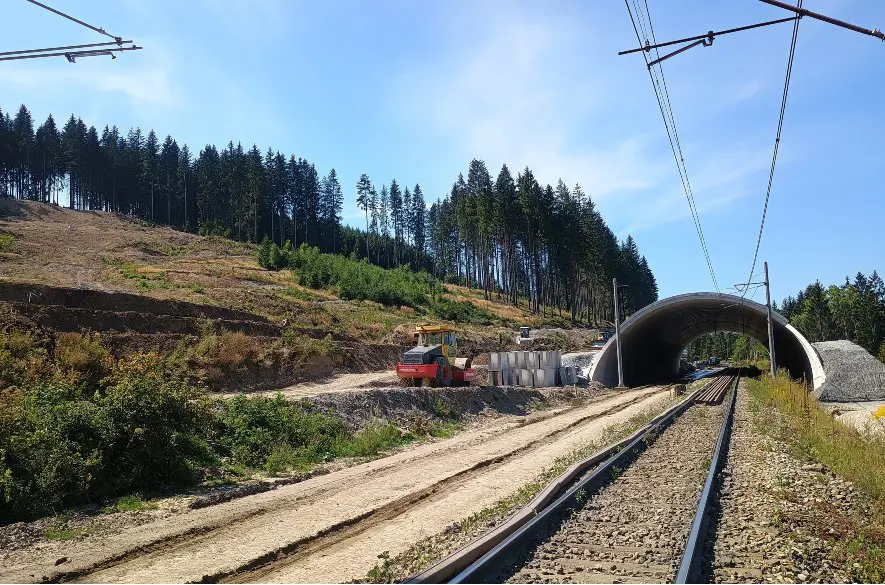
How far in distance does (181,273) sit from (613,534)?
174 feet

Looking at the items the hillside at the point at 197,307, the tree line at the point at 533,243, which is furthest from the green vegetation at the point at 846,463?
the tree line at the point at 533,243

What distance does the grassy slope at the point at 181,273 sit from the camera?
43.9 m

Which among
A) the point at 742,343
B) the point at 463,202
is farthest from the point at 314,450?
the point at 742,343

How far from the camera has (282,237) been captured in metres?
101

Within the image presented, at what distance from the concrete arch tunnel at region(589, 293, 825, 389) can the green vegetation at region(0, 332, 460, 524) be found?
29.6 metres

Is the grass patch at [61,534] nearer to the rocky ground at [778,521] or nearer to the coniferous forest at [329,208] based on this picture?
the rocky ground at [778,521]

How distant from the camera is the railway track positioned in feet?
20.5

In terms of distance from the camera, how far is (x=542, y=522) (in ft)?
25.9

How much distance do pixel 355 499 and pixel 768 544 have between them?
22.7ft

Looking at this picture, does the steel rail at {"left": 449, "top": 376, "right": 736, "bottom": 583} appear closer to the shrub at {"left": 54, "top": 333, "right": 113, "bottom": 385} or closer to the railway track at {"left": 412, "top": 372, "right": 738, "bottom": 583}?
the railway track at {"left": 412, "top": 372, "right": 738, "bottom": 583}

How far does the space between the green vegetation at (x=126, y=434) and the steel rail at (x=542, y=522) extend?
734 centimetres

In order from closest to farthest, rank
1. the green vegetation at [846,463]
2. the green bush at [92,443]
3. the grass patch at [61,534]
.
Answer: the green vegetation at [846,463], the grass patch at [61,534], the green bush at [92,443]

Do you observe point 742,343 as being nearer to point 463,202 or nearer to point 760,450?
point 463,202

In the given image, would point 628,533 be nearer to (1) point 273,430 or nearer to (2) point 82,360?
(1) point 273,430
